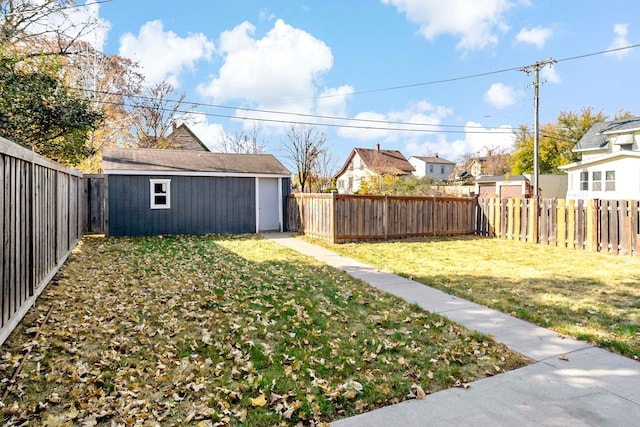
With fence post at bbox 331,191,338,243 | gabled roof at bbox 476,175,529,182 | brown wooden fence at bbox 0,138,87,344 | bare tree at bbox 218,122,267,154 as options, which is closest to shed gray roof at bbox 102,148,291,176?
fence post at bbox 331,191,338,243

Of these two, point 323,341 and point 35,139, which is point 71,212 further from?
point 323,341

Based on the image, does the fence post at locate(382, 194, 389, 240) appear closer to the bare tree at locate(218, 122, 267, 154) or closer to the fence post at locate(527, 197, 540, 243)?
the fence post at locate(527, 197, 540, 243)

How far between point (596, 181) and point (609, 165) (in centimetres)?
139

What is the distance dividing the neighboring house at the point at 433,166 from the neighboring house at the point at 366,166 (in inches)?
513

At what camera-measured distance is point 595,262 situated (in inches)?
333

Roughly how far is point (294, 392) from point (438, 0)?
12984mm

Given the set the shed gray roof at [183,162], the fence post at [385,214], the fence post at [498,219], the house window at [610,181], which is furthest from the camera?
the house window at [610,181]

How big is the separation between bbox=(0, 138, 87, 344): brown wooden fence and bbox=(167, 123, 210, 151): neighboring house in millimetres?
23234

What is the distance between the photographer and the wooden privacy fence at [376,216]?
1150 cm

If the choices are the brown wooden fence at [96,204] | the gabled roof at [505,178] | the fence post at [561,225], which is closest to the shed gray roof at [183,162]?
the brown wooden fence at [96,204]

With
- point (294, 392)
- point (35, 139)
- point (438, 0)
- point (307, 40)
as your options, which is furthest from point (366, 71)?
point (294, 392)

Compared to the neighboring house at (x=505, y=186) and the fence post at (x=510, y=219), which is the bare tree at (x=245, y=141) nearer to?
the neighboring house at (x=505, y=186)

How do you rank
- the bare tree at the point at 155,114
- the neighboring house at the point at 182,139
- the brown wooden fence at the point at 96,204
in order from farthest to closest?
the neighboring house at the point at 182,139 < the bare tree at the point at 155,114 < the brown wooden fence at the point at 96,204

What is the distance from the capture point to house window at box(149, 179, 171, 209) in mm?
12836
